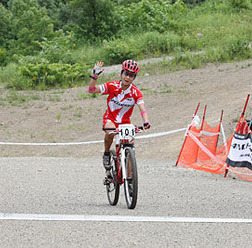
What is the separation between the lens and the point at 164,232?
4.95m

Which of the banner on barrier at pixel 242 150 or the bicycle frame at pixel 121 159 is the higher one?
the bicycle frame at pixel 121 159

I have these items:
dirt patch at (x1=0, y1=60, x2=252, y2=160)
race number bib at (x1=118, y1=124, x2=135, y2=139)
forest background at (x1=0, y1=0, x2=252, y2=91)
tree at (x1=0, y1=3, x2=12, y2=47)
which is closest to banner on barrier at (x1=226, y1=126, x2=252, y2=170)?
dirt patch at (x1=0, y1=60, x2=252, y2=160)

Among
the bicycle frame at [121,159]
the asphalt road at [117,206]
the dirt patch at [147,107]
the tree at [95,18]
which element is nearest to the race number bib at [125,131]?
the bicycle frame at [121,159]

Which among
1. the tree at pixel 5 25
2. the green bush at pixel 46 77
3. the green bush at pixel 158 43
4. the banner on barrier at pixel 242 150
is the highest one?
the banner on barrier at pixel 242 150

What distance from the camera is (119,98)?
21.2ft

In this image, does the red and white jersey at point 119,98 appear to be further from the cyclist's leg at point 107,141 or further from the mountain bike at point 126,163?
the mountain bike at point 126,163

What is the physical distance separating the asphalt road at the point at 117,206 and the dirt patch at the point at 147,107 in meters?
3.36

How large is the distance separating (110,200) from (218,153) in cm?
521

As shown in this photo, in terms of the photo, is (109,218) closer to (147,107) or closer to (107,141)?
(107,141)

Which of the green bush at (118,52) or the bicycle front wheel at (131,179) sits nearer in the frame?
the bicycle front wheel at (131,179)

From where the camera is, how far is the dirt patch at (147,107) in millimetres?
14203

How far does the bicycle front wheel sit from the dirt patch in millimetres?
6828

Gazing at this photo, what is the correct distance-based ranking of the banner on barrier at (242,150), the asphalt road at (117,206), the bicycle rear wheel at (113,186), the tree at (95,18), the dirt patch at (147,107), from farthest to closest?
the tree at (95,18) → the dirt patch at (147,107) → the banner on barrier at (242,150) → the bicycle rear wheel at (113,186) → the asphalt road at (117,206)

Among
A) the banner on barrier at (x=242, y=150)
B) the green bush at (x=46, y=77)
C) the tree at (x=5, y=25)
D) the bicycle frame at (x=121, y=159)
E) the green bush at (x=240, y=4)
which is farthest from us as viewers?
the tree at (x=5, y=25)
